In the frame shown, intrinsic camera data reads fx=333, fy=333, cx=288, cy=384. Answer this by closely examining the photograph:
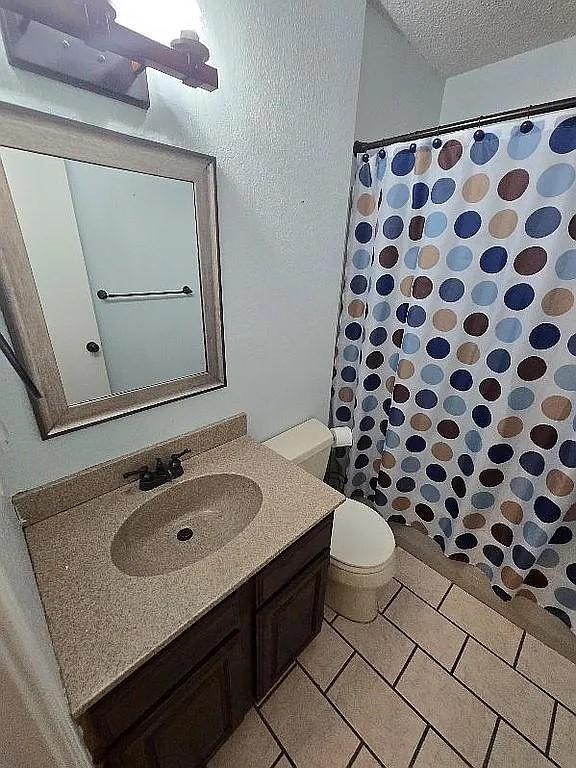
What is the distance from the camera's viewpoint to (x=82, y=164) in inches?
32.2

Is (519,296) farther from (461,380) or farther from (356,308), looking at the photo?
(356,308)

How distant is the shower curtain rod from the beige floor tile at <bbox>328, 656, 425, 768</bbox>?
2.06 m

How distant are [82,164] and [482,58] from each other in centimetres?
192

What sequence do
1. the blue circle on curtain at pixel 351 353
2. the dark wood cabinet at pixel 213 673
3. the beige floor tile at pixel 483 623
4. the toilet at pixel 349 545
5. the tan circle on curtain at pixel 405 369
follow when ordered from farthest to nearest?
the blue circle on curtain at pixel 351 353
the tan circle on curtain at pixel 405 369
the beige floor tile at pixel 483 623
the toilet at pixel 349 545
the dark wood cabinet at pixel 213 673

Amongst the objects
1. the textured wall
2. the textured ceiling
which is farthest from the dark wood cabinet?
the textured ceiling

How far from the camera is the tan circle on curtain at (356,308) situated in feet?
5.47

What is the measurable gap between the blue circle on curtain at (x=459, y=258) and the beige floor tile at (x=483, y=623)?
5.02ft

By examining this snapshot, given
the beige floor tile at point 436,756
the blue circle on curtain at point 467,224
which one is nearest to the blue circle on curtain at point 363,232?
the blue circle on curtain at point 467,224

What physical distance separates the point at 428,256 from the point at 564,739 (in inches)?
70.8

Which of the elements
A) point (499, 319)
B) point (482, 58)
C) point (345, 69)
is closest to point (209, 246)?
point (345, 69)

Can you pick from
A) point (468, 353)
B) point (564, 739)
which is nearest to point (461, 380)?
point (468, 353)

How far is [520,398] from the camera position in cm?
129

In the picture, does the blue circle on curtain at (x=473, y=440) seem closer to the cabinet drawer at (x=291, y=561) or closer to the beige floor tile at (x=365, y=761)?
the cabinet drawer at (x=291, y=561)

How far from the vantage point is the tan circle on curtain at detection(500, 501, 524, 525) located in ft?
4.56
